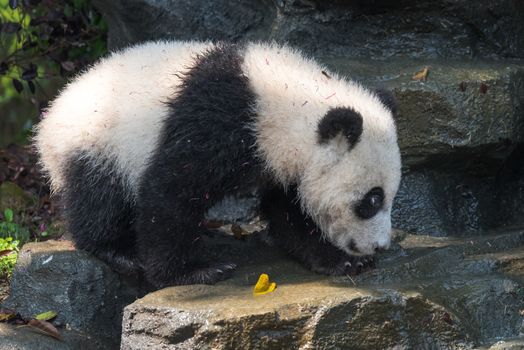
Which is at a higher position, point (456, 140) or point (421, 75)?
point (421, 75)

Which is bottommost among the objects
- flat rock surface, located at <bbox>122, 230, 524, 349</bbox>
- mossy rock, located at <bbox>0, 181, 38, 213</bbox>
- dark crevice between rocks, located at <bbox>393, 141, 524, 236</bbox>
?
mossy rock, located at <bbox>0, 181, 38, 213</bbox>

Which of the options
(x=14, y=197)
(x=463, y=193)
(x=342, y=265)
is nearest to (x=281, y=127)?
(x=342, y=265)

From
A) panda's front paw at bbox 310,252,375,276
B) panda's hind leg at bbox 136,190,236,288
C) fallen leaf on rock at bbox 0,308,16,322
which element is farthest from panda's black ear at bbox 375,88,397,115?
fallen leaf on rock at bbox 0,308,16,322

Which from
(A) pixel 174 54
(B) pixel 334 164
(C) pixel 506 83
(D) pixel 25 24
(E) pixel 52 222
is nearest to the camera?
(B) pixel 334 164

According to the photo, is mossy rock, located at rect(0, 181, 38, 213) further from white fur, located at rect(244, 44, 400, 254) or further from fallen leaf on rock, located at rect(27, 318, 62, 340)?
white fur, located at rect(244, 44, 400, 254)

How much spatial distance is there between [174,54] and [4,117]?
6807 millimetres

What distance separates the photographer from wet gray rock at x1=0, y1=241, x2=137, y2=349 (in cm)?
624

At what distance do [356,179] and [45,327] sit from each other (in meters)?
2.17

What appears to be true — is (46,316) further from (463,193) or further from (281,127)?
(463,193)

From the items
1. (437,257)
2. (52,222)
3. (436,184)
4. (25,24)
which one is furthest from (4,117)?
(437,257)

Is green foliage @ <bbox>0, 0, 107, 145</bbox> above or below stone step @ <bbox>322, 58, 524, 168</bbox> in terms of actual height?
below

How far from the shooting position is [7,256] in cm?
716

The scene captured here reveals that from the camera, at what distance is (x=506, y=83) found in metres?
7.01

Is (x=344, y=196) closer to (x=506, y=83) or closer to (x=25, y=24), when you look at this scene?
(x=506, y=83)
